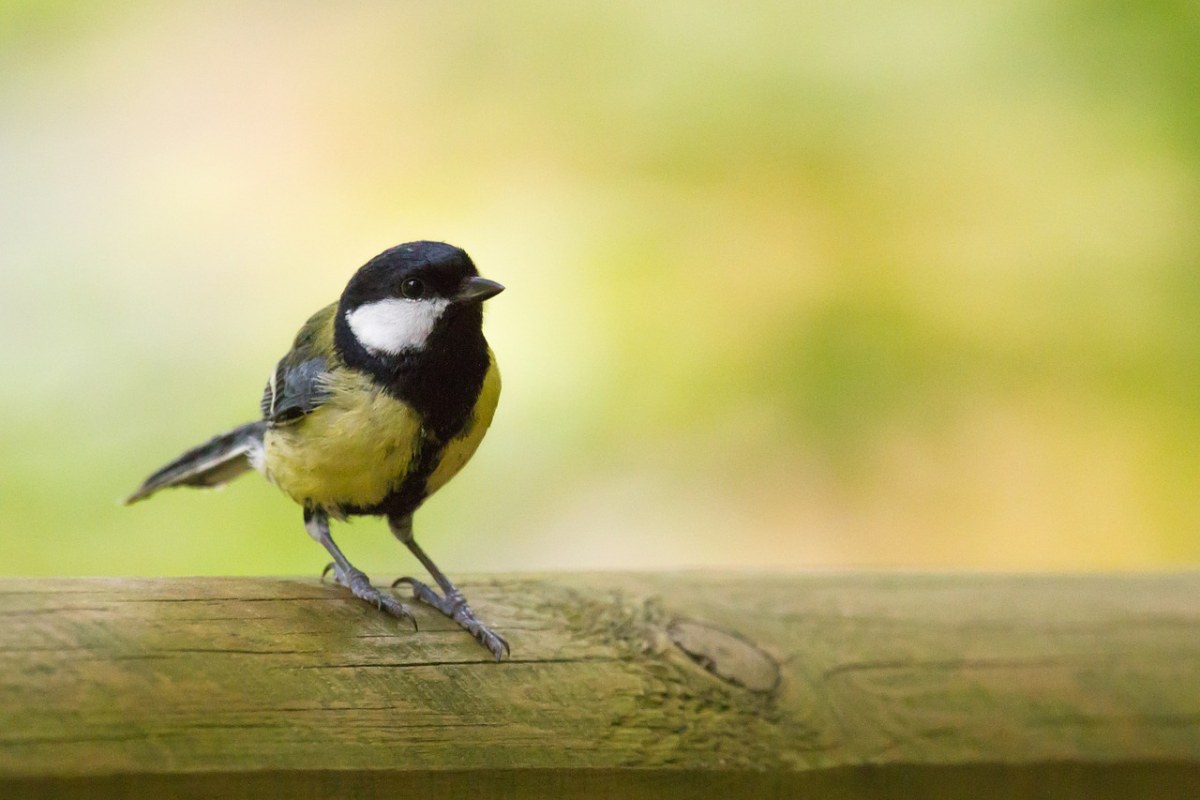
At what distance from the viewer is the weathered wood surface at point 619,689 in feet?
4.11

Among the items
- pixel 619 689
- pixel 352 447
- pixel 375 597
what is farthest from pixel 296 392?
pixel 619 689

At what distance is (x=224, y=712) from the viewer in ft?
4.20

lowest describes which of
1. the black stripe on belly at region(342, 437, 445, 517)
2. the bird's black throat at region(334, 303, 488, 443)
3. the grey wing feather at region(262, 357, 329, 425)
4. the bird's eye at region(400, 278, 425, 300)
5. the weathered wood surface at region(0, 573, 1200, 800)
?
the weathered wood surface at region(0, 573, 1200, 800)

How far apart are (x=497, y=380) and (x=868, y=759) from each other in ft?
2.76

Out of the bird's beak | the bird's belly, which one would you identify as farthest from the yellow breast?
the bird's beak

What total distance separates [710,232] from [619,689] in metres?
2.11

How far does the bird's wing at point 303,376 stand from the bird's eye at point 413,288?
0.67 feet

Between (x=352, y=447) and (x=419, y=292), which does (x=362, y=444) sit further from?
(x=419, y=292)

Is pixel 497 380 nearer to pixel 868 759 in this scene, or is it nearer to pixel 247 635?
pixel 247 635

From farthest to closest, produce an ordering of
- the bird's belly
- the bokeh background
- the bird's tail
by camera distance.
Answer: the bokeh background
the bird's tail
the bird's belly

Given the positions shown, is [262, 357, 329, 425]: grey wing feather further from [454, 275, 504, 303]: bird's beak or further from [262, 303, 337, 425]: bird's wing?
[454, 275, 504, 303]: bird's beak

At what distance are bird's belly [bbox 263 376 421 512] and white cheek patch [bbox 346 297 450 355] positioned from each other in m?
0.08

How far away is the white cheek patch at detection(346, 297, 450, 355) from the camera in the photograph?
1913 mm

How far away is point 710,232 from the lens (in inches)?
135
